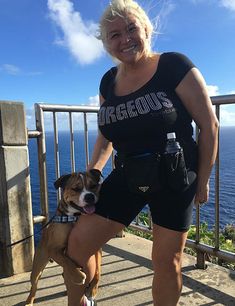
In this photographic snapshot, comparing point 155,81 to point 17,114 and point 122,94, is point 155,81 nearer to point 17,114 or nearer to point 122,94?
point 122,94

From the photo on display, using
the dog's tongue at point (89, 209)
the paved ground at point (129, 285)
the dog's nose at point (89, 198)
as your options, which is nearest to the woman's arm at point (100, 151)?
the dog's nose at point (89, 198)

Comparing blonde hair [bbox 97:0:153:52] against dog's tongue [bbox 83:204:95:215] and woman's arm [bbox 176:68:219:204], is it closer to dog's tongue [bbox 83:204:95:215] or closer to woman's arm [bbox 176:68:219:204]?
woman's arm [bbox 176:68:219:204]

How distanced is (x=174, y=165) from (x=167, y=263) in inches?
27.3

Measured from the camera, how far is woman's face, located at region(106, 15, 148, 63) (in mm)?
2627

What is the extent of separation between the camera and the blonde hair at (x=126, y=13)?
2.62 meters

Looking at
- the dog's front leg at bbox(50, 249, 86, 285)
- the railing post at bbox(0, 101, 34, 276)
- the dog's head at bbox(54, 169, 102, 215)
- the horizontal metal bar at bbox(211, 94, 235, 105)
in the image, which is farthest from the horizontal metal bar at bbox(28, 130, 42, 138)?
the horizontal metal bar at bbox(211, 94, 235, 105)

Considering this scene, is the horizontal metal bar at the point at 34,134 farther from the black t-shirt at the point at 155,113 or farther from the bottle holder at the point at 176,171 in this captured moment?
the bottle holder at the point at 176,171

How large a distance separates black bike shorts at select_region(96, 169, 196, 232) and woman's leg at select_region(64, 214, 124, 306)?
0.06 meters

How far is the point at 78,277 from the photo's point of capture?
2807 mm

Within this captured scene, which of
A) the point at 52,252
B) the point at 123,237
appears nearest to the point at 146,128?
the point at 52,252

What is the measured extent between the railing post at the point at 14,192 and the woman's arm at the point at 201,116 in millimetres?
2075

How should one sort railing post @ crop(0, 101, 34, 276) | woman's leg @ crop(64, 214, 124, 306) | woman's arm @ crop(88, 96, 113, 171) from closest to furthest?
1. woman's leg @ crop(64, 214, 124, 306)
2. woman's arm @ crop(88, 96, 113, 171)
3. railing post @ crop(0, 101, 34, 276)

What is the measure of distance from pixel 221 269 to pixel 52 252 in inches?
78.1

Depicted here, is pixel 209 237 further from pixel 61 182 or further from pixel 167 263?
pixel 167 263
